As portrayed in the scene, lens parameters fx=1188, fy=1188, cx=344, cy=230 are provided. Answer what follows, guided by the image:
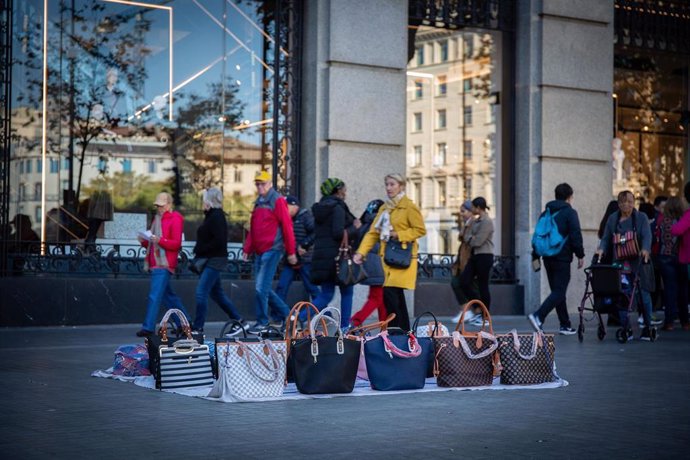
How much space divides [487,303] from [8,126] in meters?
6.96

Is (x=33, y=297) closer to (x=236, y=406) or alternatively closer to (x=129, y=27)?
(x=129, y=27)

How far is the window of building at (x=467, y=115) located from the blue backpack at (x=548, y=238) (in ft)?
16.7

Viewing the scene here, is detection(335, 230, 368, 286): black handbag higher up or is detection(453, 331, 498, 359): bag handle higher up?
detection(335, 230, 368, 286): black handbag

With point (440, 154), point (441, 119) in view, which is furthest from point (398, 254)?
point (441, 119)

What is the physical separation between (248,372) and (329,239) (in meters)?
5.36

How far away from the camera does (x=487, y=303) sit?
54.1 feet

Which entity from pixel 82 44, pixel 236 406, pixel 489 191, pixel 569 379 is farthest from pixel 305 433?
pixel 489 191

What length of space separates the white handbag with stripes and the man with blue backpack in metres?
6.18

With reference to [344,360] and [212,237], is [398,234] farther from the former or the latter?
[344,360]

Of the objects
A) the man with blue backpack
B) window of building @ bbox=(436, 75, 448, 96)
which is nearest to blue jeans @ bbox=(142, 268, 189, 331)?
the man with blue backpack

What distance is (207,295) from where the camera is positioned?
550 inches

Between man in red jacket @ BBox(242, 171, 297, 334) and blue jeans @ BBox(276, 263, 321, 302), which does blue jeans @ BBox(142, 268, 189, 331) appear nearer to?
man in red jacket @ BBox(242, 171, 297, 334)

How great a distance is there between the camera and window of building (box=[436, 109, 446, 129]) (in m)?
19.5

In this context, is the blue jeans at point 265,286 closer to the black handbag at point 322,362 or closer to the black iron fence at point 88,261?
the black iron fence at point 88,261
